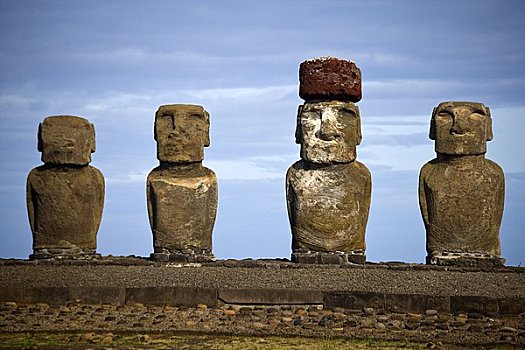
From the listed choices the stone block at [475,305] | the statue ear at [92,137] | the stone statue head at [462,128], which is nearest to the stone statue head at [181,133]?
the statue ear at [92,137]

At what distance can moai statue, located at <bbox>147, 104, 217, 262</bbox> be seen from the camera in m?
18.9

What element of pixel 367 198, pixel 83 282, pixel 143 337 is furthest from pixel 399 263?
pixel 143 337

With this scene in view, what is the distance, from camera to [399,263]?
60.3 feet

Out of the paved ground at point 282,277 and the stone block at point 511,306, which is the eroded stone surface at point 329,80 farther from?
the stone block at point 511,306

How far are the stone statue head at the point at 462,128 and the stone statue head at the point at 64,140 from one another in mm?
5918

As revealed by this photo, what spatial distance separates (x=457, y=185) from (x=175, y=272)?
4.80m

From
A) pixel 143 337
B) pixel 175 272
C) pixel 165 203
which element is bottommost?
pixel 143 337

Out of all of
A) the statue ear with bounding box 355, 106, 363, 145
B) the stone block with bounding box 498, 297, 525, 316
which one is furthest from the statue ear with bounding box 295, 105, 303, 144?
the stone block with bounding box 498, 297, 525, 316

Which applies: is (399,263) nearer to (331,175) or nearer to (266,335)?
(331,175)

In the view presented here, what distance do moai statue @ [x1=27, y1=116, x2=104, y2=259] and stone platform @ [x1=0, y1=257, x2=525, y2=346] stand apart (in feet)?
5.26

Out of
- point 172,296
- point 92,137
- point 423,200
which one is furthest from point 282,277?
point 92,137

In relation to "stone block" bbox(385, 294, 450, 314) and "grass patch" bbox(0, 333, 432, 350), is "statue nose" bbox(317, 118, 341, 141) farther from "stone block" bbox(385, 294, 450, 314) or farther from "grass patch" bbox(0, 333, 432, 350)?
"grass patch" bbox(0, 333, 432, 350)

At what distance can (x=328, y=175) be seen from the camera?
1858cm

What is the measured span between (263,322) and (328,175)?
4.68 m
